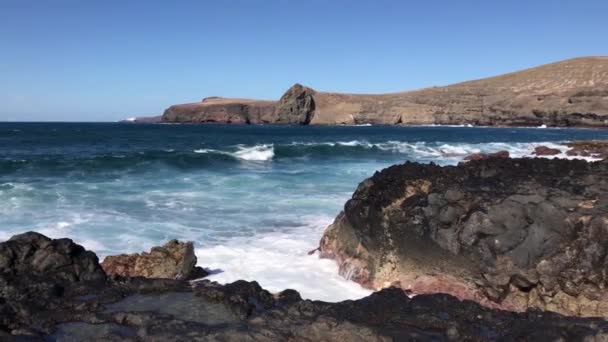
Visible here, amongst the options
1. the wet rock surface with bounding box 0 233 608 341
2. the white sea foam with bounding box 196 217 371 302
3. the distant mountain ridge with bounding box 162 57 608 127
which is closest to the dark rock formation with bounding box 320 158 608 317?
the white sea foam with bounding box 196 217 371 302

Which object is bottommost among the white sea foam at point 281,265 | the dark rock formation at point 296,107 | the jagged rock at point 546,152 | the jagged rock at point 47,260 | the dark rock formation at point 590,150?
the white sea foam at point 281,265

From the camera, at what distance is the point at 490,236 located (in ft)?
26.0

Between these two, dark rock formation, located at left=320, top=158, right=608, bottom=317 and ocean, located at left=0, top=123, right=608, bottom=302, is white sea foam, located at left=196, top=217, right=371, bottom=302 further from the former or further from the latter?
dark rock formation, located at left=320, top=158, right=608, bottom=317

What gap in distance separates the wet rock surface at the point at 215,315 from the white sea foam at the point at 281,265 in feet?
6.66

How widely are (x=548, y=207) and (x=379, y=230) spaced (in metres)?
2.73

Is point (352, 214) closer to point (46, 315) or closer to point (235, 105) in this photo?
point (46, 315)

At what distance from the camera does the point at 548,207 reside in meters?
7.83

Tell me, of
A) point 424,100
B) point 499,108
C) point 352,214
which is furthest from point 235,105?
point 352,214

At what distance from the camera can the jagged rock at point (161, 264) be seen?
28.9 ft

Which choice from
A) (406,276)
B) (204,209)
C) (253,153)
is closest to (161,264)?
(406,276)

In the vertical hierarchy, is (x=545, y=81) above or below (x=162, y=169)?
above

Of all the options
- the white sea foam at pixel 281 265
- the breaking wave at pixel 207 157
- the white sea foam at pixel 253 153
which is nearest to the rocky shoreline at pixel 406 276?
the white sea foam at pixel 281 265

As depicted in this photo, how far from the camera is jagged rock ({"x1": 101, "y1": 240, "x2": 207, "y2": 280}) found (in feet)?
28.9

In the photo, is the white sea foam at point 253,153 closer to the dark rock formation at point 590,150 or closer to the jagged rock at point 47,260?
the dark rock formation at point 590,150
